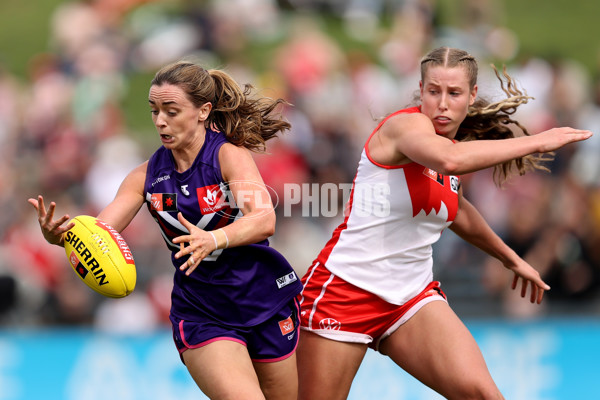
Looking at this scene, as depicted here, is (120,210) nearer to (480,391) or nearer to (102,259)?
(102,259)

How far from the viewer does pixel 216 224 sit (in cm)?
400

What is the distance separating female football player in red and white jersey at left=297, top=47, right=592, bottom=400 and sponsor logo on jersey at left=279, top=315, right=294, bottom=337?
15cm

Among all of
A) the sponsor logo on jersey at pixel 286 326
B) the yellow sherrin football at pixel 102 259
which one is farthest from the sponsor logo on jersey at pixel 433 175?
the yellow sherrin football at pixel 102 259

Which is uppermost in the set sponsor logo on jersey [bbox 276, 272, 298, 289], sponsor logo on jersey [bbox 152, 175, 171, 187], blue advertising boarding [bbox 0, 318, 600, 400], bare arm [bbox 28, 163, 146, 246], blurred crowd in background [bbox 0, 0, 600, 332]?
sponsor logo on jersey [bbox 152, 175, 171, 187]

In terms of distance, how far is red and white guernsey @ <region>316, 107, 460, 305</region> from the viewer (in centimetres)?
419

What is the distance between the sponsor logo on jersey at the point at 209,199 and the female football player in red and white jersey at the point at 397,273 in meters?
0.75

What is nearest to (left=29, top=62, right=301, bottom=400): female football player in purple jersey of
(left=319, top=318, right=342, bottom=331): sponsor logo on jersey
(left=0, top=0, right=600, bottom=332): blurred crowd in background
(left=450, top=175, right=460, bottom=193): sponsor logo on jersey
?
(left=319, top=318, right=342, bottom=331): sponsor logo on jersey

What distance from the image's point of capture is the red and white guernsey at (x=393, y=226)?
419 centimetres

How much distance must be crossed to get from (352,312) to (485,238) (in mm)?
957

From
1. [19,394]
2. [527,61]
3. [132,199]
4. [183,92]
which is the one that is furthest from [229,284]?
[527,61]

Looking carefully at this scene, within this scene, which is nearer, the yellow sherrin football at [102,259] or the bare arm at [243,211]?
the bare arm at [243,211]

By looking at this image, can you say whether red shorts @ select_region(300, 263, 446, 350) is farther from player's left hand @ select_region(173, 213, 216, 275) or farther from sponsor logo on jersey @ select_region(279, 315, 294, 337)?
player's left hand @ select_region(173, 213, 216, 275)

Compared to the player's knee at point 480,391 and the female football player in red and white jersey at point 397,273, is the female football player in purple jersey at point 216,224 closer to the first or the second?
the female football player in red and white jersey at point 397,273

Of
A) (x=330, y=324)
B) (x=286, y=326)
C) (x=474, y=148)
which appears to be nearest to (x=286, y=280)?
(x=286, y=326)
